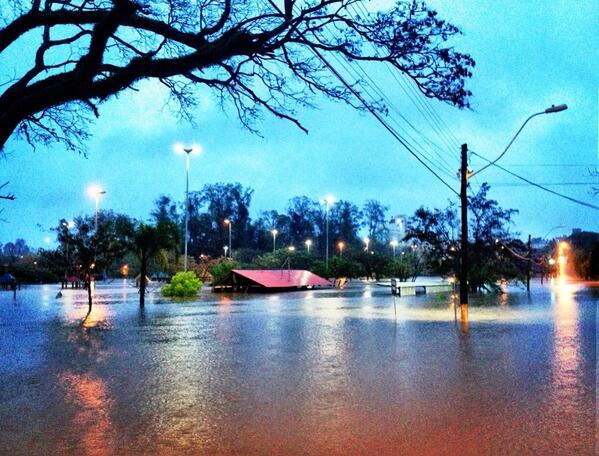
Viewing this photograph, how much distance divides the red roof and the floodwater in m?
26.3

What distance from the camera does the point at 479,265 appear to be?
4044 centimetres

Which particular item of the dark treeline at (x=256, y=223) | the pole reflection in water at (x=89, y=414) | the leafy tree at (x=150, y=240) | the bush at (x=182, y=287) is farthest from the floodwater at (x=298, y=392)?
the dark treeline at (x=256, y=223)

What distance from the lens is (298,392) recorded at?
309 inches

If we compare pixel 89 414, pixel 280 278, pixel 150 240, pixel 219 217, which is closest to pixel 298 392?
pixel 89 414

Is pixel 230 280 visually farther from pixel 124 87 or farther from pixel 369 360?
pixel 124 87

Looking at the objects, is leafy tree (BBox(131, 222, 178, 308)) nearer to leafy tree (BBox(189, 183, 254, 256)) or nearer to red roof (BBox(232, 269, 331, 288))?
red roof (BBox(232, 269, 331, 288))

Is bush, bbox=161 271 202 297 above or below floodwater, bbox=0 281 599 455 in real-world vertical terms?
above

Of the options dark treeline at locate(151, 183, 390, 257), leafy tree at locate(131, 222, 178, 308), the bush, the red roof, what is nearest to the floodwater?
leafy tree at locate(131, 222, 178, 308)

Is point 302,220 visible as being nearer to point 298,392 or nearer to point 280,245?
point 280,245

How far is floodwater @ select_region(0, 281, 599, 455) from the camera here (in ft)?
18.7

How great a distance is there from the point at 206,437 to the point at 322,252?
331 ft

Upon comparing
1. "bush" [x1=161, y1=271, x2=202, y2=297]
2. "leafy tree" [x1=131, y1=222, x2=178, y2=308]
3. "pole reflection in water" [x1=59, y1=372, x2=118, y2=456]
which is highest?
"leafy tree" [x1=131, y1=222, x2=178, y2=308]

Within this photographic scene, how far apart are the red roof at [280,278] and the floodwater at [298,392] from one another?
26.3m

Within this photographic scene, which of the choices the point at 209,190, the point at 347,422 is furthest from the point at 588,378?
the point at 209,190
